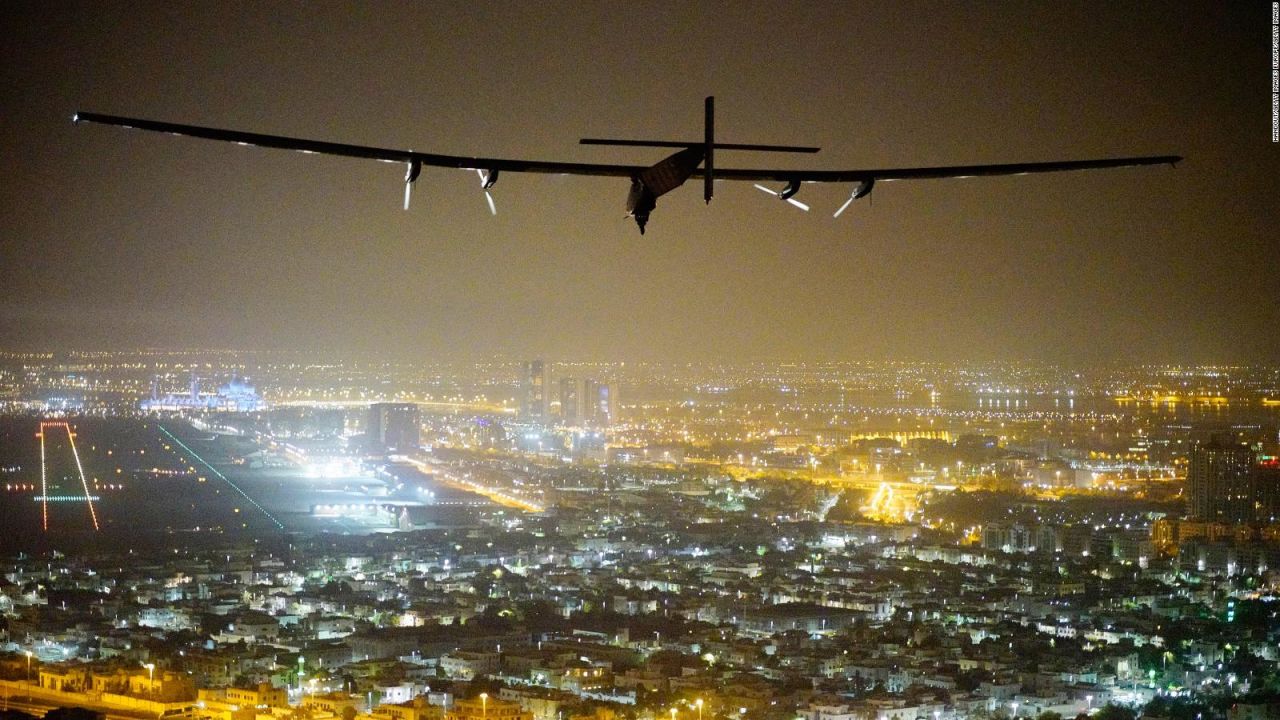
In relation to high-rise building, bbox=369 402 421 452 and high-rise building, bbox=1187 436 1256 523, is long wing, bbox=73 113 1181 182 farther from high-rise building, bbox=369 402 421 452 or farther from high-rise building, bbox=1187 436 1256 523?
high-rise building, bbox=369 402 421 452

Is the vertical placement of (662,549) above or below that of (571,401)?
below

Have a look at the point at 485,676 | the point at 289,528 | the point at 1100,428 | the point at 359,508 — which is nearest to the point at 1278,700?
the point at 485,676

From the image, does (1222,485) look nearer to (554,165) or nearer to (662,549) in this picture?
(662,549)

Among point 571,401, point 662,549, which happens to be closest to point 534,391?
point 571,401

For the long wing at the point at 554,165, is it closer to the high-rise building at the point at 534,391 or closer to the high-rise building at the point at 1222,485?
the high-rise building at the point at 1222,485

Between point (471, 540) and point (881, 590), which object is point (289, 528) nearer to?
point (471, 540)

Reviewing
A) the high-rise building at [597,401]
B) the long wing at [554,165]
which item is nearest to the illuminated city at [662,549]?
the high-rise building at [597,401]
